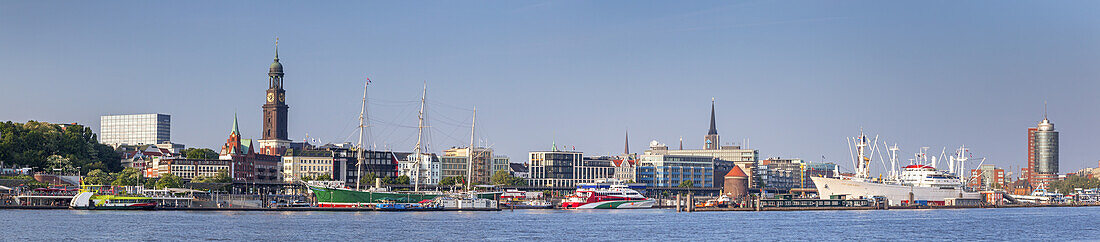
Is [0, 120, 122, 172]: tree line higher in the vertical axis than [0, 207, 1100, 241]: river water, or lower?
higher

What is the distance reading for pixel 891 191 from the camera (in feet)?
622

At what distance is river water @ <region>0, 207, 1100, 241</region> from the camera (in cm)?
9594

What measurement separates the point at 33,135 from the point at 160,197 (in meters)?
40.8

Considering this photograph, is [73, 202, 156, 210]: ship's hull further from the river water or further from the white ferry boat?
the white ferry boat

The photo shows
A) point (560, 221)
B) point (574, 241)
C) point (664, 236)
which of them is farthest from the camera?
point (560, 221)

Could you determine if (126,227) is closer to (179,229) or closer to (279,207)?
(179,229)

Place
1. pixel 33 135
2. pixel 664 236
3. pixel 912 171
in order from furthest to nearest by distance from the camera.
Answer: pixel 912 171 → pixel 33 135 → pixel 664 236

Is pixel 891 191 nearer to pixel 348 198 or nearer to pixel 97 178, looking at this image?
pixel 348 198

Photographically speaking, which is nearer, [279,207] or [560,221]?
[560,221]

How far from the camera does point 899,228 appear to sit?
11419 centimetres

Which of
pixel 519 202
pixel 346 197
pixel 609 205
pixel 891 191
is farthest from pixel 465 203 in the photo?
pixel 891 191

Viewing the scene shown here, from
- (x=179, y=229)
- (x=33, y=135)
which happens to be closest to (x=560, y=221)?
(x=179, y=229)

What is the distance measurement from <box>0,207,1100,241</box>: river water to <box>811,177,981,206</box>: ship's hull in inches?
2023

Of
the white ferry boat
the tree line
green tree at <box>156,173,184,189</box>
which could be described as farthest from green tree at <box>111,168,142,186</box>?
the white ferry boat
